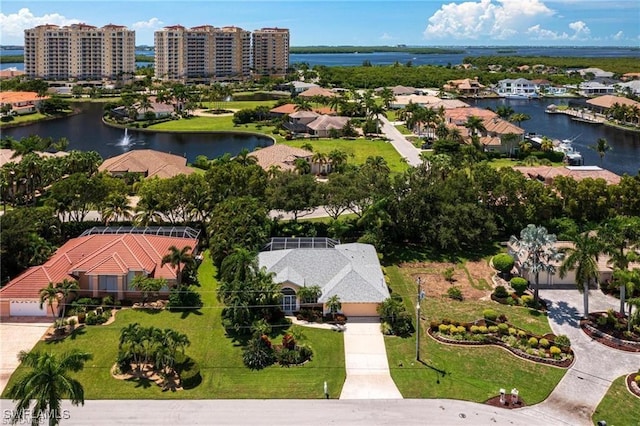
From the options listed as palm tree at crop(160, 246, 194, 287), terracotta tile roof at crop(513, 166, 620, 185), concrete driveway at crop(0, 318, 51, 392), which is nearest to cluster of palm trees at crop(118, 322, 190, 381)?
concrete driveway at crop(0, 318, 51, 392)

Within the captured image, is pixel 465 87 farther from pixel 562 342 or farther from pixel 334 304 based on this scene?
pixel 334 304

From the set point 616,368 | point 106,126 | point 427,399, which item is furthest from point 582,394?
point 106,126

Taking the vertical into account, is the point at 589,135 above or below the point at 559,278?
above

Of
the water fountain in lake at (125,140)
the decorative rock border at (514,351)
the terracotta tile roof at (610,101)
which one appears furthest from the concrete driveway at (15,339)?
the terracotta tile roof at (610,101)

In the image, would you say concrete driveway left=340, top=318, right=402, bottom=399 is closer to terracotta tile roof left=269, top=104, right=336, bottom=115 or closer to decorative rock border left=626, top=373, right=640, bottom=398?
decorative rock border left=626, top=373, right=640, bottom=398

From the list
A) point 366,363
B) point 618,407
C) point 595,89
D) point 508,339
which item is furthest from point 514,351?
point 595,89

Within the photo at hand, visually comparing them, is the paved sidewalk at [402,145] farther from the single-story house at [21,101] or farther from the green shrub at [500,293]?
the single-story house at [21,101]
